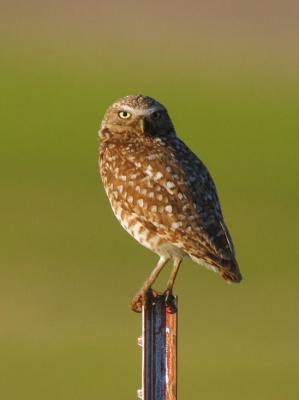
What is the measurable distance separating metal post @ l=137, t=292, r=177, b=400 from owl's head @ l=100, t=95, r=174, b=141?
2.20 metres

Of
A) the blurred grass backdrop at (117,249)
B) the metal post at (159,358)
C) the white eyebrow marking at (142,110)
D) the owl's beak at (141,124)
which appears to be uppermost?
the blurred grass backdrop at (117,249)

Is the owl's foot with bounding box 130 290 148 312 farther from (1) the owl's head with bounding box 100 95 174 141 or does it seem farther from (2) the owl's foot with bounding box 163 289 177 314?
(1) the owl's head with bounding box 100 95 174 141

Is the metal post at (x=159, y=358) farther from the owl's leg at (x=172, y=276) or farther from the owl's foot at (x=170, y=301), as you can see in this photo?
the owl's leg at (x=172, y=276)

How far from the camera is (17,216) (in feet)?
83.0

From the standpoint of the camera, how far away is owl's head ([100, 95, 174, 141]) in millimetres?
7926

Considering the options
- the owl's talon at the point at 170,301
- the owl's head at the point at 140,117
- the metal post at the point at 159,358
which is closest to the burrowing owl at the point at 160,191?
the owl's head at the point at 140,117

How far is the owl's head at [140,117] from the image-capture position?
793 cm

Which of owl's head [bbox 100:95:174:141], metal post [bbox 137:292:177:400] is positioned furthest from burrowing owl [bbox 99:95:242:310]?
metal post [bbox 137:292:177:400]

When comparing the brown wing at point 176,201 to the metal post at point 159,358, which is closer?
the metal post at point 159,358

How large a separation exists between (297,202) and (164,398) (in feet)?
69.2

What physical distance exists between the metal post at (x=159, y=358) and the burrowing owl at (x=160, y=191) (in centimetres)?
99

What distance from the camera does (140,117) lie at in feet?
26.1

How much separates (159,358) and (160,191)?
6.20ft

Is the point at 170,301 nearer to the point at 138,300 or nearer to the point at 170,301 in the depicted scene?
the point at 170,301
